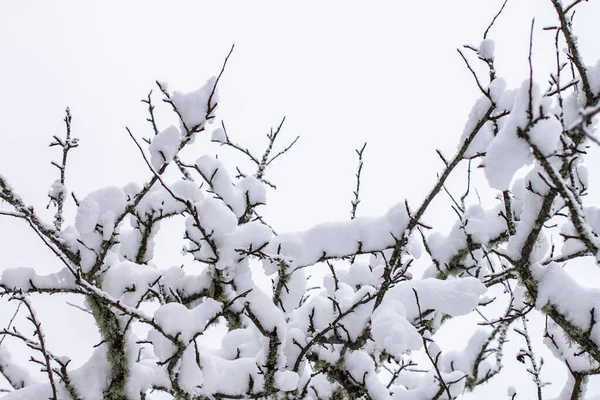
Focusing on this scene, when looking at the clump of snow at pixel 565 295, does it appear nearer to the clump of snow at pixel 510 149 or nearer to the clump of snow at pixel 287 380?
the clump of snow at pixel 510 149

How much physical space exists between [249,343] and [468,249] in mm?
1826

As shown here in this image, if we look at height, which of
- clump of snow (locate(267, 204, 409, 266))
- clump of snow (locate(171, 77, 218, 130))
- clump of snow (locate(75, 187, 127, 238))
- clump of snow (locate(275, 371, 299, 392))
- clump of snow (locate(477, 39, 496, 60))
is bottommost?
clump of snow (locate(275, 371, 299, 392))

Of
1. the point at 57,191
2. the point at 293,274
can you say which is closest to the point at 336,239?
the point at 293,274

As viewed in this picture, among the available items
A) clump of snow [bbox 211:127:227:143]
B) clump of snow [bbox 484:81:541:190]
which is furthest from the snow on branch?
clump of snow [bbox 211:127:227:143]

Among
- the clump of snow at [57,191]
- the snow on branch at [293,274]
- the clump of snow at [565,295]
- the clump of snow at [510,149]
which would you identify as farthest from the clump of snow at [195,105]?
the clump of snow at [565,295]

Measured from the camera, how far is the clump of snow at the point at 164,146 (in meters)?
2.28

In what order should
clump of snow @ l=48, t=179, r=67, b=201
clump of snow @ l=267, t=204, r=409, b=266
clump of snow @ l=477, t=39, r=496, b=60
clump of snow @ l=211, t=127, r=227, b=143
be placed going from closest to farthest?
clump of snow @ l=477, t=39, r=496, b=60 < clump of snow @ l=267, t=204, r=409, b=266 < clump of snow @ l=48, t=179, r=67, b=201 < clump of snow @ l=211, t=127, r=227, b=143

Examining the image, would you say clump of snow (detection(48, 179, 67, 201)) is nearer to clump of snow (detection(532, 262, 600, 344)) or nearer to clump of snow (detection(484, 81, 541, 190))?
clump of snow (detection(484, 81, 541, 190))

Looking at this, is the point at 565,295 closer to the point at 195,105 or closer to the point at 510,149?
the point at 510,149

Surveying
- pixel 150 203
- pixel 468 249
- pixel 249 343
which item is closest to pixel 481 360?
pixel 468 249

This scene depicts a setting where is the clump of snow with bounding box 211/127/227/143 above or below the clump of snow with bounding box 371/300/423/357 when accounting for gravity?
above

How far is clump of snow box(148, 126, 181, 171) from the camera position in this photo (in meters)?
2.28

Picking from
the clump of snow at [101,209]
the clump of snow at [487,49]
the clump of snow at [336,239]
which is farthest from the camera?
the clump of snow at [336,239]

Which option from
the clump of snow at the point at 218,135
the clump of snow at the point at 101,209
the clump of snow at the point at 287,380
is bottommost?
the clump of snow at the point at 287,380
